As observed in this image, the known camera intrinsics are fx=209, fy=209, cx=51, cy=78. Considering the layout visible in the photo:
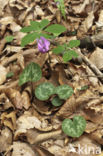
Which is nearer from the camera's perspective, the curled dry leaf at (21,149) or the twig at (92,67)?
the curled dry leaf at (21,149)

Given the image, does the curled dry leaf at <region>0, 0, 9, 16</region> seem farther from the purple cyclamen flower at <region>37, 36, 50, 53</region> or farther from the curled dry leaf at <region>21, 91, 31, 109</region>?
the curled dry leaf at <region>21, 91, 31, 109</region>

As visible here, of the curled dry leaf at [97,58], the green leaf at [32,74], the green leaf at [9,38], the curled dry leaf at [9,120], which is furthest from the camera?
the green leaf at [9,38]

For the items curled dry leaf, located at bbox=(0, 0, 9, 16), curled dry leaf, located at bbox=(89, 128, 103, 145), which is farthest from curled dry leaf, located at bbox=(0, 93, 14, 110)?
curled dry leaf, located at bbox=(0, 0, 9, 16)

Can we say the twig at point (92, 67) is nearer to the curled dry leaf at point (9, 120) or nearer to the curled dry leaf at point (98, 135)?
the curled dry leaf at point (98, 135)

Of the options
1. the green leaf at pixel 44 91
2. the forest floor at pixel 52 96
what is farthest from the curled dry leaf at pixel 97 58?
the green leaf at pixel 44 91

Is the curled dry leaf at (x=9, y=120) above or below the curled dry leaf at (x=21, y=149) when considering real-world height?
above

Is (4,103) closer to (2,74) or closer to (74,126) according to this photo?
(2,74)

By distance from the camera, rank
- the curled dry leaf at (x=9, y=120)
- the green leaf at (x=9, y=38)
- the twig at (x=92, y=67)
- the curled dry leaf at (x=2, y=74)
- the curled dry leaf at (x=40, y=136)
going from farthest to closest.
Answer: the green leaf at (x=9, y=38)
the curled dry leaf at (x=2, y=74)
the twig at (x=92, y=67)
the curled dry leaf at (x=9, y=120)
the curled dry leaf at (x=40, y=136)
